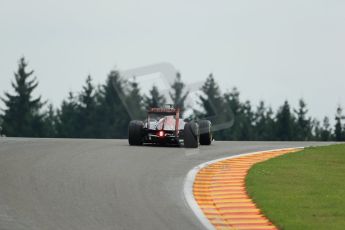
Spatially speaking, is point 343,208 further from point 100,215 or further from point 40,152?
point 40,152

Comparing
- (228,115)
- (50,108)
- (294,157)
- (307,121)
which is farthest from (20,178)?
(50,108)

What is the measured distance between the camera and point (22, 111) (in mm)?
99312

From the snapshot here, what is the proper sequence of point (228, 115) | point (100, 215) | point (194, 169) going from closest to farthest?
point (100, 215) < point (194, 169) < point (228, 115)

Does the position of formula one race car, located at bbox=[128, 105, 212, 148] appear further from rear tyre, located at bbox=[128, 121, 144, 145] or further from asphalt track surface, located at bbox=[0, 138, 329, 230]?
asphalt track surface, located at bbox=[0, 138, 329, 230]

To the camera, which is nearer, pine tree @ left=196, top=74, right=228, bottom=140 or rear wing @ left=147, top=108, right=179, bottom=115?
rear wing @ left=147, top=108, right=179, bottom=115

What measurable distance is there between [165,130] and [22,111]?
78.0m

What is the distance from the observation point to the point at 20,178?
14.3 metres

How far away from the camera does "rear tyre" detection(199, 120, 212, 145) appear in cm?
2538

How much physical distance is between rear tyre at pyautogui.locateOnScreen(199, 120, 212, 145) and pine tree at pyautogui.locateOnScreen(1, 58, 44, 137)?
73.9 m

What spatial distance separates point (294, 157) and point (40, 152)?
7301mm

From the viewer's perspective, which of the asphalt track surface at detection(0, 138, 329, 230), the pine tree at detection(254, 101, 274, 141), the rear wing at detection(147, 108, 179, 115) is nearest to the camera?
the asphalt track surface at detection(0, 138, 329, 230)

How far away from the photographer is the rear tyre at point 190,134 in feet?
77.5

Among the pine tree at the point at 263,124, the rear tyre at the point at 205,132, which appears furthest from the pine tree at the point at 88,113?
the rear tyre at the point at 205,132

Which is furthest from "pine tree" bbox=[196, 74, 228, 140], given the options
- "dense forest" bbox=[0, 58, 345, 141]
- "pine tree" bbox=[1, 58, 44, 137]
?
"pine tree" bbox=[1, 58, 44, 137]
